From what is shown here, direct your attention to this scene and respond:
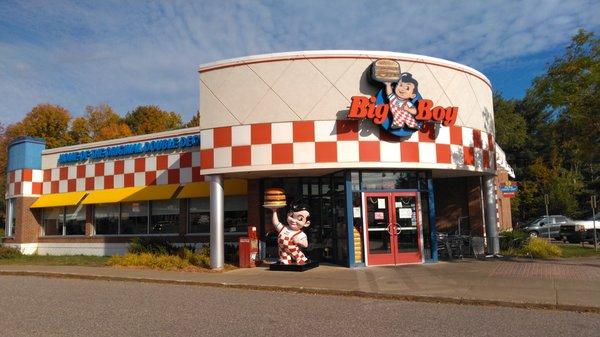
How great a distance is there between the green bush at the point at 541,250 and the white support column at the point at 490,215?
3.27 feet

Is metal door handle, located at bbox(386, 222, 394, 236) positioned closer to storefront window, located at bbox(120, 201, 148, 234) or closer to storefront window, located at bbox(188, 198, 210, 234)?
storefront window, located at bbox(188, 198, 210, 234)

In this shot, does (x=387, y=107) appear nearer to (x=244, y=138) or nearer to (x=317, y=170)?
(x=317, y=170)

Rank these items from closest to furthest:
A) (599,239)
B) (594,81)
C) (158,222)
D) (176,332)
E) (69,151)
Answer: (176,332)
(594,81)
(158,222)
(69,151)
(599,239)

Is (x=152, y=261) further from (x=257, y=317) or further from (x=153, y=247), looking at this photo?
(x=257, y=317)

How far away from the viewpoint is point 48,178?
2322 centimetres

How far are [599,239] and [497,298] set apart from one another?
62.4 ft

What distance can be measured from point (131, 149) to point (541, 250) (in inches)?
615

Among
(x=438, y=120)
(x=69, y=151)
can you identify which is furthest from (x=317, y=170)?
(x=69, y=151)

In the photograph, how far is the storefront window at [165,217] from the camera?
19797 mm

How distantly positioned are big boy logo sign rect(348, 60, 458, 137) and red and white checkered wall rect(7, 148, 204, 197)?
25.6 feet

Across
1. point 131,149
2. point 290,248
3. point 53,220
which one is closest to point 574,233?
point 290,248

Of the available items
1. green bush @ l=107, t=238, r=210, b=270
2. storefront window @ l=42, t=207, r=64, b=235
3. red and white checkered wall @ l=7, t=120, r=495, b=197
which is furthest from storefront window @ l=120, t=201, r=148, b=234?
red and white checkered wall @ l=7, t=120, r=495, b=197

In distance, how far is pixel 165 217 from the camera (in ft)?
65.7

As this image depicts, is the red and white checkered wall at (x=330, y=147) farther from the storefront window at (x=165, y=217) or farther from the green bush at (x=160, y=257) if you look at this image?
the storefront window at (x=165, y=217)
